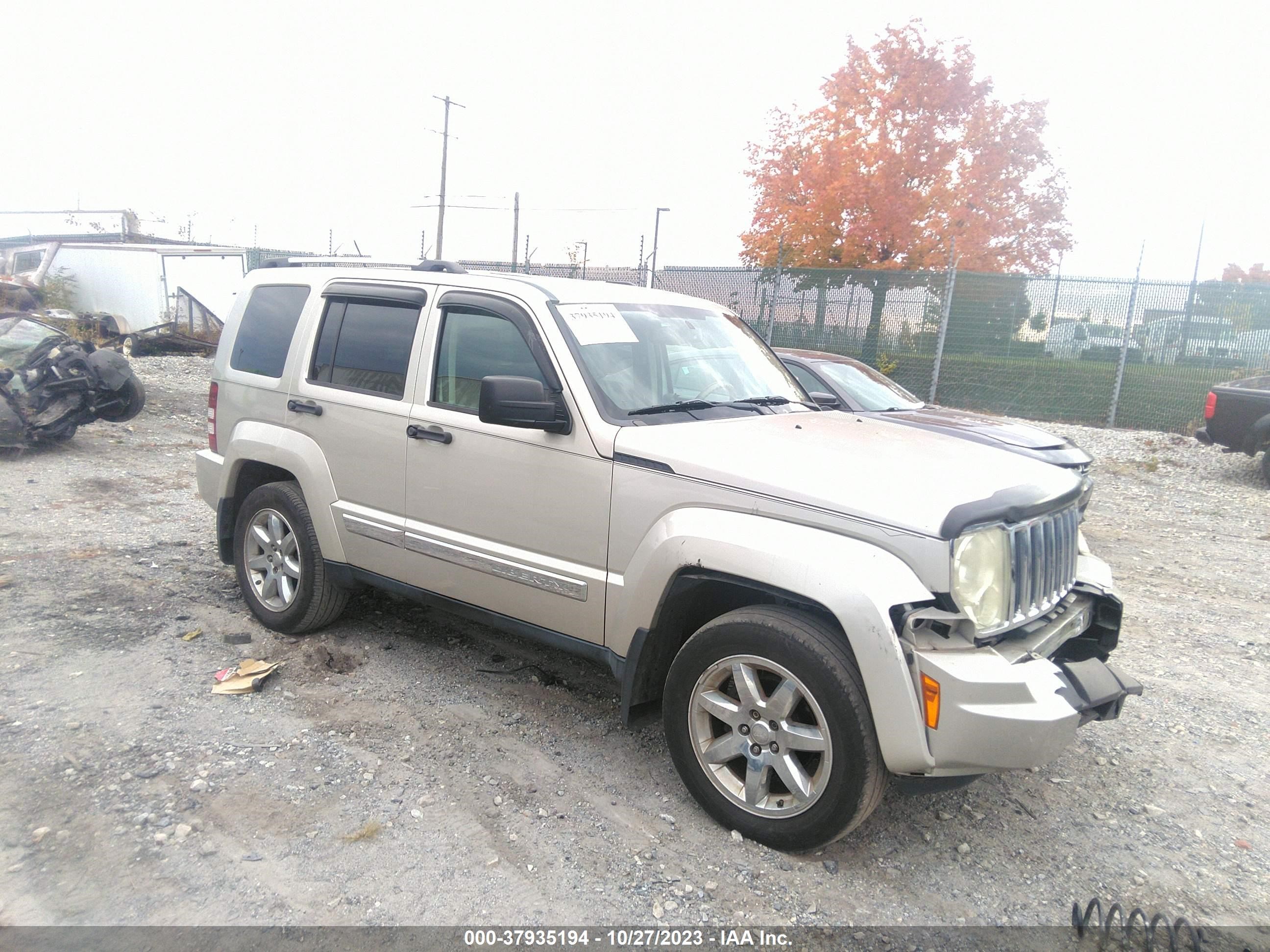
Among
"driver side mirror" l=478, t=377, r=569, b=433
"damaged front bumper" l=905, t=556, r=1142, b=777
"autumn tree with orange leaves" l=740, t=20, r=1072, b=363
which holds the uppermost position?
"autumn tree with orange leaves" l=740, t=20, r=1072, b=363

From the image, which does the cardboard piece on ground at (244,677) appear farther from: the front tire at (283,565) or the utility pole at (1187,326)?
the utility pole at (1187,326)

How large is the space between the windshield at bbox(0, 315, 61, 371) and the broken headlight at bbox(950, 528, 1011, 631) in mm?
9936

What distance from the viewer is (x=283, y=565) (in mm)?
4926

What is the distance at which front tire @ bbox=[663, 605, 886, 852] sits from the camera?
2883mm

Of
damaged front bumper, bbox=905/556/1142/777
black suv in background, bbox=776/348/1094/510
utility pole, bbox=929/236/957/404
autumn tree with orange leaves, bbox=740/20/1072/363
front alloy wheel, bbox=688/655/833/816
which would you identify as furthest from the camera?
autumn tree with orange leaves, bbox=740/20/1072/363

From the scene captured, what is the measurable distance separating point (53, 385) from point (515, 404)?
8312 millimetres

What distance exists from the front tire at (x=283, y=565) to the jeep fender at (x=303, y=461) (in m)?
0.11

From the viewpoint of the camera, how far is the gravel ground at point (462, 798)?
2893 millimetres

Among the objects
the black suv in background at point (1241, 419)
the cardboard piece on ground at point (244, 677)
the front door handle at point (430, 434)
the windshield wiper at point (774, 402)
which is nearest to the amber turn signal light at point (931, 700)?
the windshield wiper at point (774, 402)

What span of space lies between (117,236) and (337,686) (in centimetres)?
3511

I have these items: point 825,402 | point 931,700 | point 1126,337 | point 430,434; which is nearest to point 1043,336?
point 1126,337

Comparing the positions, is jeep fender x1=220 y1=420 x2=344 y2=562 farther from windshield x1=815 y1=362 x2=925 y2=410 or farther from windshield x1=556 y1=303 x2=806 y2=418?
windshield x1=815 y1=362 x2=925 y2=410

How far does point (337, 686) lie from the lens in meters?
4.39

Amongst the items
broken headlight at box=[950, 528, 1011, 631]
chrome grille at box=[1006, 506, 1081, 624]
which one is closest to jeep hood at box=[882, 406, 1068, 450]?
chrome grille at box=[1006, 506, 1081, 624]
